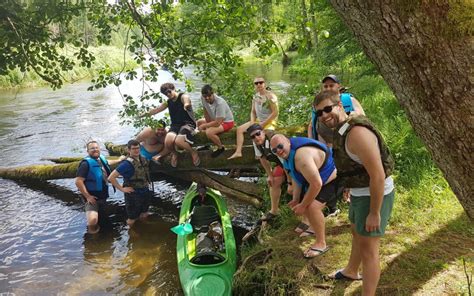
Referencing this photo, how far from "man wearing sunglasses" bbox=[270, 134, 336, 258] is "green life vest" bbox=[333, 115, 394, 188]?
0.86 meters

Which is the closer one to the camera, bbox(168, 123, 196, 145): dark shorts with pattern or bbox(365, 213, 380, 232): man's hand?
bbox(365, 213, 380, 232): man's hand

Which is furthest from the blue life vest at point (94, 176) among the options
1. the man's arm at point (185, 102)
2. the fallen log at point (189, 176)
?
the man's arm at point (185, 102)

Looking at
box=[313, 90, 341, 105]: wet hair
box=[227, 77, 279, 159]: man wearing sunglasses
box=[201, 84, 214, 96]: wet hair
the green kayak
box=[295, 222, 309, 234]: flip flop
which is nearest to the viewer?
box=[313, 90, 341, 105]: wet hair

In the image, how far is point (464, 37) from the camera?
1481 mm

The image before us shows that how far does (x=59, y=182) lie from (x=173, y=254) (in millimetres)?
5967

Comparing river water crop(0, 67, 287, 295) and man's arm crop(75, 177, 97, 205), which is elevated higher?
man's arm crop(75, 177, 97, 205)

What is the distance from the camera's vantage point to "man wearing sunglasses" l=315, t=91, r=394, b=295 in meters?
2.99

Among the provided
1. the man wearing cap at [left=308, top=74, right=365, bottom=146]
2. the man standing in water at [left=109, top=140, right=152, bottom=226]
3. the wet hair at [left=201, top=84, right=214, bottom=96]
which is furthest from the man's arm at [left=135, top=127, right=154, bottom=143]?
the man wearing cap at [left=308, top=74, right=365, bottom=146]

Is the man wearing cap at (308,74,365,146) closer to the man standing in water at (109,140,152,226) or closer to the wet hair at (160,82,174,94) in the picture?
the wet hair at (160,82,174,94)

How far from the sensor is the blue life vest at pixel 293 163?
4.48 metres

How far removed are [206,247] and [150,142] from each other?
332cm

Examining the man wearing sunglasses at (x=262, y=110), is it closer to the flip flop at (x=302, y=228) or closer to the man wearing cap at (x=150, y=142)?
the man wearing cap at (x=150, y=142)

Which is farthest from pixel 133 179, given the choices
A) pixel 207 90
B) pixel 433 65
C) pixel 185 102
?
pixel 433 65

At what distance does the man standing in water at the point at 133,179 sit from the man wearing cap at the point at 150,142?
39 cm
